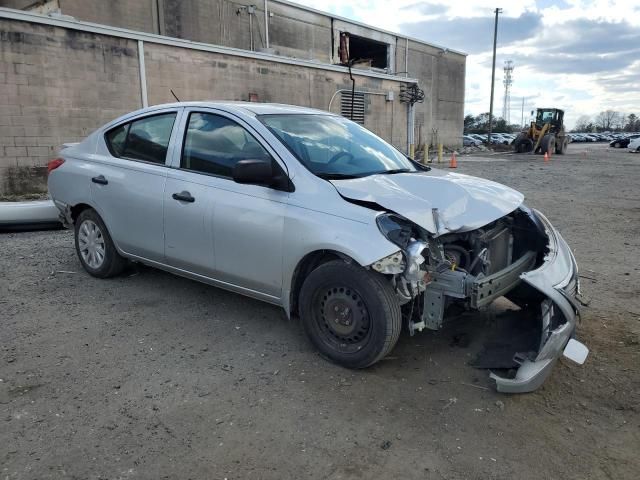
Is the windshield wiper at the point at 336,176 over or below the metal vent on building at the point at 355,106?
below

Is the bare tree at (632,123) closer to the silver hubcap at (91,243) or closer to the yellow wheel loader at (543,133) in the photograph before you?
the yellow wheel loader at (543,133)

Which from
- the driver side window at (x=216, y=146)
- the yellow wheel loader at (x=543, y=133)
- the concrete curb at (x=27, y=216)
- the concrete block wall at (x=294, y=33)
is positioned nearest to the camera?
the driver side window at (x=216, y=146)

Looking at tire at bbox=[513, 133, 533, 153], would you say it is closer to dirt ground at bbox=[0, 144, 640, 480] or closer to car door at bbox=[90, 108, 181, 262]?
dirt ground at bbox=[0, 144, 640, 480]

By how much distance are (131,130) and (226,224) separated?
5.69ft

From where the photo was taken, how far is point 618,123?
105750 millimetres

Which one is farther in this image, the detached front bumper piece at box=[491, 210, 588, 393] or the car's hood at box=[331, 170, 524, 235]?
the car's hood at box=[331, 170, 524, 235]

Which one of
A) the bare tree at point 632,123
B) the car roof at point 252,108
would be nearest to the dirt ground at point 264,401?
the car roof at point 252,108

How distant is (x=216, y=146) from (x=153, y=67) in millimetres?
10919

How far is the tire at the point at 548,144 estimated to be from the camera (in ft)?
102

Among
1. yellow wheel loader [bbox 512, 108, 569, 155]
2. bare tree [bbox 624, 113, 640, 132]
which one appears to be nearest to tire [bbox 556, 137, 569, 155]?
yellow wheel loader [bbox 512, 108, 569, 155]

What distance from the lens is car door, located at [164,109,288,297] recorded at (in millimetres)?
3645

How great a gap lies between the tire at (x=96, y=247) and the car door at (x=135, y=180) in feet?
0.62

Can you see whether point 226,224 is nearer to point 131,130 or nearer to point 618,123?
point 131,130

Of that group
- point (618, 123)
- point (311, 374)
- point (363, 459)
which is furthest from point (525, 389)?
point (618, 123)
